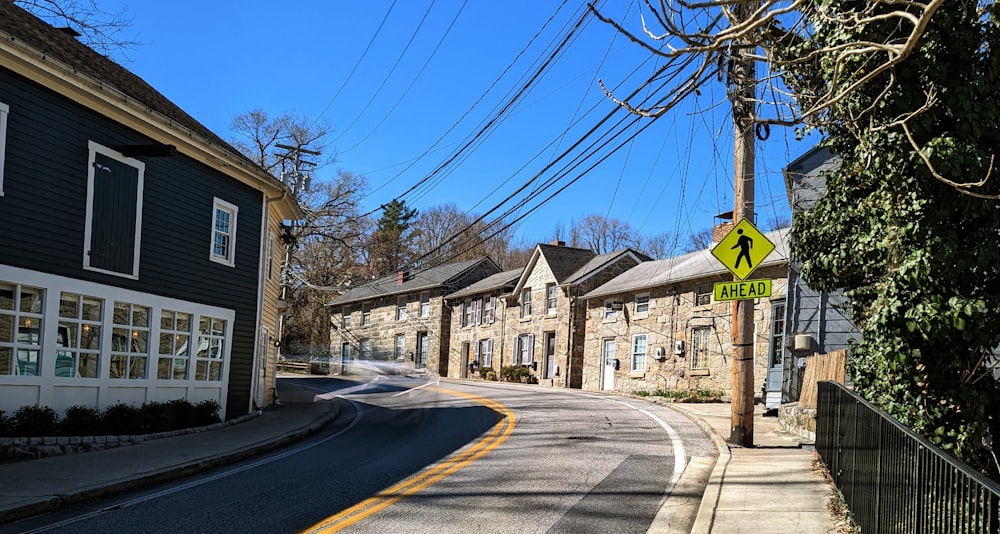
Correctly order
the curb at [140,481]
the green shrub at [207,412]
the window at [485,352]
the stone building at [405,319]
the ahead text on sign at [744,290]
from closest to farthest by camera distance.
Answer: the curb at [140,481] < the ahead text on sign at [744,290] < the green shrub at [207,412] < the window at [485,352] < the stone building at [405,319]

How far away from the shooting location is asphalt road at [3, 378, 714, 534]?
7.53 metres

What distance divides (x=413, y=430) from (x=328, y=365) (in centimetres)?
3835

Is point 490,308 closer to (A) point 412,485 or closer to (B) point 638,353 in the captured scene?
(B) point 638,353

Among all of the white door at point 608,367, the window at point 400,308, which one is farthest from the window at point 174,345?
the window at point 400,308

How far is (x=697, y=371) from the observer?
2741 centimetres

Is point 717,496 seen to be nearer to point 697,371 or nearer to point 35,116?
point 35,116

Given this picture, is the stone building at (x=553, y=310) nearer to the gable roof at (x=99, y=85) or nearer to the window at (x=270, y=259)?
the window at (x=270, y=259)

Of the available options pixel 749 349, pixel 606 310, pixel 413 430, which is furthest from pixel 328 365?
pixel 749 349

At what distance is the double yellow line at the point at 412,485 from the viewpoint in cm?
743

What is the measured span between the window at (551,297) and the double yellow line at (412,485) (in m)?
22.5

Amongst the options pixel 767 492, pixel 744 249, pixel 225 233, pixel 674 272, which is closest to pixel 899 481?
pixel 767 492

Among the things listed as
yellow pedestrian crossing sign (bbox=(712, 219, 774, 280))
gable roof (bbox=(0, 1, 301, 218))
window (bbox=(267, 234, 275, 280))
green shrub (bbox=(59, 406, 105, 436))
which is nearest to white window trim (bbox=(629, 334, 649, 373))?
window (bbox=(267, 234, 275, 280))

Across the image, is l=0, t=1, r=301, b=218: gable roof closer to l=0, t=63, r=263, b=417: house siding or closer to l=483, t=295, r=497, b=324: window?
l=0, t=63, r=263, b=417: house siding

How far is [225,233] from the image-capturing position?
17.8 meters
